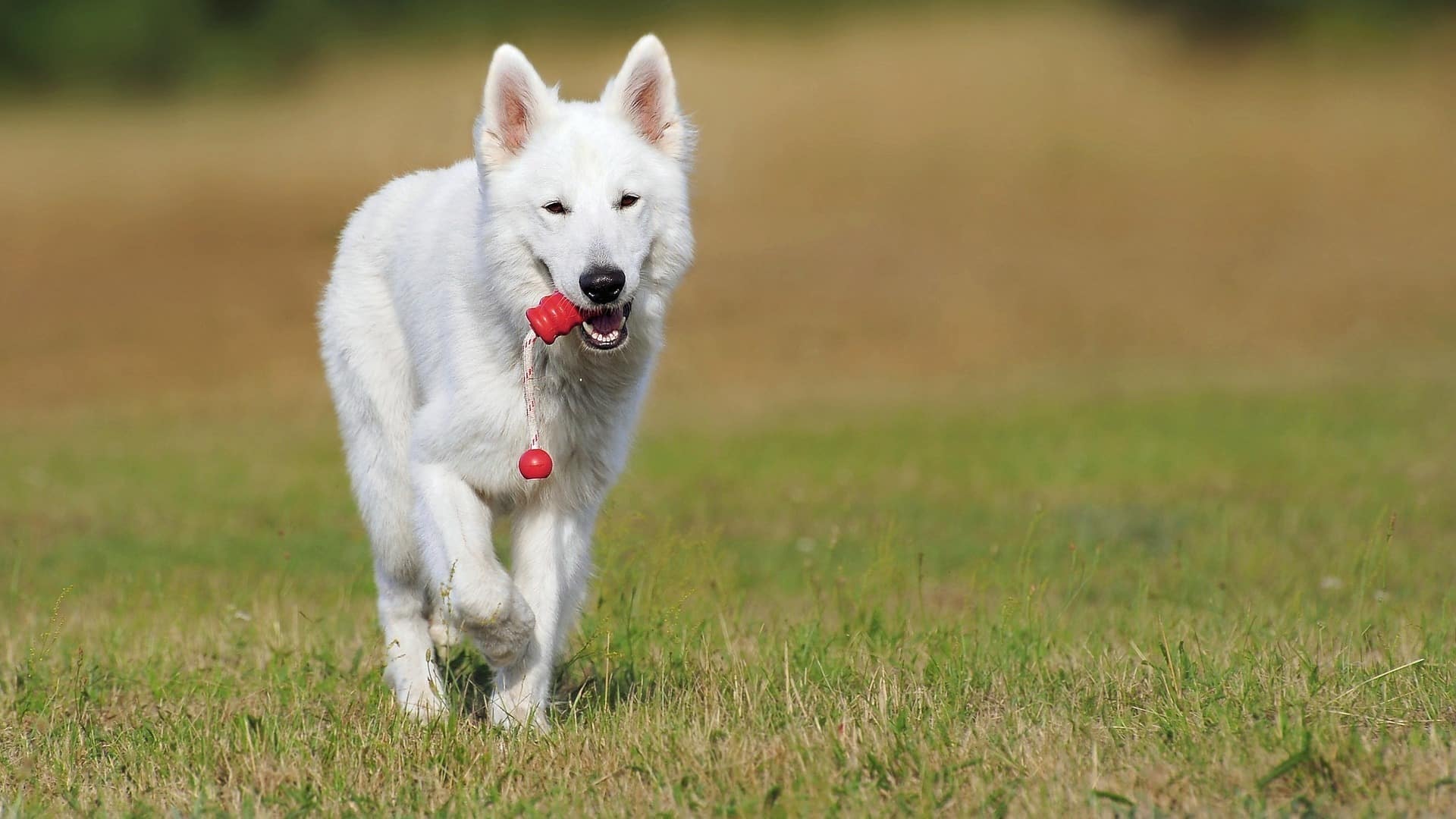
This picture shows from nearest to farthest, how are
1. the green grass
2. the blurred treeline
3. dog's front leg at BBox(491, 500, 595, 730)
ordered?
the green grass, dog's front leg at BBox(491, 500, 595, 730), the blurred treeline

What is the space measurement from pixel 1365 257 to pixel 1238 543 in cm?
1811

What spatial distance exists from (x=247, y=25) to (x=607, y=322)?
70.4 feet

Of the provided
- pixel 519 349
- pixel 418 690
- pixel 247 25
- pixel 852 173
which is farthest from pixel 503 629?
pixel 852 173

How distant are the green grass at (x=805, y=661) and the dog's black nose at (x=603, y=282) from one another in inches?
46.2

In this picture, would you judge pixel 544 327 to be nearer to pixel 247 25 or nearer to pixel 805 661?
pixel 805 661

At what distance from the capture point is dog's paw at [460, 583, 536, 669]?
496 centimetres

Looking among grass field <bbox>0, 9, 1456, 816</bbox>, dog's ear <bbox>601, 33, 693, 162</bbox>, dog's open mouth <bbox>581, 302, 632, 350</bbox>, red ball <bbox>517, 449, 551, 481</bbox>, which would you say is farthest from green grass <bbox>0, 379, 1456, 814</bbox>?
dog's ear <bbox>601, 33, 693, 162</bbox>

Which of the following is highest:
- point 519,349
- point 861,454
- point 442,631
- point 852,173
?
point 519,349

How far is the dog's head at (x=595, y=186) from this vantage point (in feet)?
16.0

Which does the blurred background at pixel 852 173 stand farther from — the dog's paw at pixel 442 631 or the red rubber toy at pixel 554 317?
the red rubber toy at pixel 554 317

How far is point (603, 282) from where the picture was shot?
4.75m

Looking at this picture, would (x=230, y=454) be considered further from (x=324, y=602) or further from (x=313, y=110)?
(x=313, y=110)

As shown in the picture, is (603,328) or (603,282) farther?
(603,328)

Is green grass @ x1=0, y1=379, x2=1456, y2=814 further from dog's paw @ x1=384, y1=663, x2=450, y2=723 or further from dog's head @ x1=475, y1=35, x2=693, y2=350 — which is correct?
dog's head @ x1=475, y1=35, x2=693, y2=350
